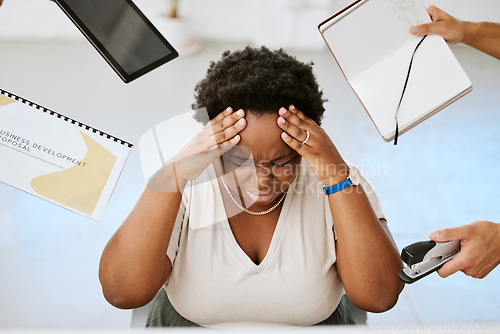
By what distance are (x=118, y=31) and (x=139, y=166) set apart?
0.83 feet

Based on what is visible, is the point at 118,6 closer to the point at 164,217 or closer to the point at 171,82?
the point at 164,217

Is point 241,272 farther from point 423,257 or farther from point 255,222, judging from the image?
point 423,257

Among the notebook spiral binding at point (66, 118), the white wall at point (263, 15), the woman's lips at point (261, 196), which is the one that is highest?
the white wall at point (263, 15)

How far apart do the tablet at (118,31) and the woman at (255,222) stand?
142 mm

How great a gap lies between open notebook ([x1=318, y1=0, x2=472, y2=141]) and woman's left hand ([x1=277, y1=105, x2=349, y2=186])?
0.09 m

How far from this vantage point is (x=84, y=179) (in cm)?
87

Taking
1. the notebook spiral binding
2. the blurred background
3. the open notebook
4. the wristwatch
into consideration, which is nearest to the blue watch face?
the wristwatch

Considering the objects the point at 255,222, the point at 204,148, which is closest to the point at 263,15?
the point at 255,222

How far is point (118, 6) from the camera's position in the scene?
862 millimetres

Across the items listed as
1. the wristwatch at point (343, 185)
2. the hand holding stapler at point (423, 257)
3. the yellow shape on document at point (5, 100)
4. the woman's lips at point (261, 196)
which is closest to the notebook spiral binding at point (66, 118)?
the yellow shape on document at point (5, 100)

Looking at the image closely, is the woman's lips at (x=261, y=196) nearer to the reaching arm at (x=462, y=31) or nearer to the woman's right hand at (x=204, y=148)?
the woman's right hand at (x=204, y=148)

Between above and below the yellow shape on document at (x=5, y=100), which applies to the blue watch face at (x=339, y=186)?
below

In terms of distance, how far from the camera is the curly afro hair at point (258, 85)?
34.9 inches

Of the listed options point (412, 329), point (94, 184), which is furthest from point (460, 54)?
point (94, 184)
